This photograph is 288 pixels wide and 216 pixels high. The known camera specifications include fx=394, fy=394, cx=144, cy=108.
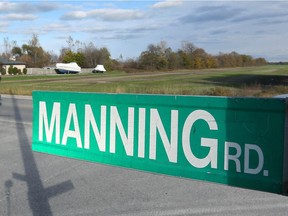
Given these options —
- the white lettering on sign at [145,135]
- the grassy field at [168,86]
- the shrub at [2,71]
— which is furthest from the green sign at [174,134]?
the shrub at [2,71]

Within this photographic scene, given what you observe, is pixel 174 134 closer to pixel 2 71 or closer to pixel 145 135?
pixel 145 135

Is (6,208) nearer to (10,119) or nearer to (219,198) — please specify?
(219,198)

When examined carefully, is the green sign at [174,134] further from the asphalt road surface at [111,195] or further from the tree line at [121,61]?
the tree line at [121,61]

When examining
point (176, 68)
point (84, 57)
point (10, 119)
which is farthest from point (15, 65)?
point (10, 119)

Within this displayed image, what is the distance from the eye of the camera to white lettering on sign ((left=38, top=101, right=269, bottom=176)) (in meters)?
2.20

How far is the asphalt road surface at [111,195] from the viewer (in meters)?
4.67

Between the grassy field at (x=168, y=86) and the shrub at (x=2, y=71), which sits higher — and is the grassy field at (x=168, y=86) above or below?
below

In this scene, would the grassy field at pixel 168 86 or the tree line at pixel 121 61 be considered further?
the tree line at pixel 121 61

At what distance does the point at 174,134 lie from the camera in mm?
2414

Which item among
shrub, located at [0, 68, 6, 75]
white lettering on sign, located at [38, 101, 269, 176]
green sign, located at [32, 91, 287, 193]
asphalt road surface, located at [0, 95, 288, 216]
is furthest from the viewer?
shrub, located at [0, 68, 6, 75]

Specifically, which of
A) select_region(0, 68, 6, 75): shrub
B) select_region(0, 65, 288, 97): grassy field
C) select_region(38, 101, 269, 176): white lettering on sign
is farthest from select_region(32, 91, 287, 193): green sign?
select_region(0, 68, 6, 75): shrub

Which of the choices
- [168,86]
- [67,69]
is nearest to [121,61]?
[67,69]

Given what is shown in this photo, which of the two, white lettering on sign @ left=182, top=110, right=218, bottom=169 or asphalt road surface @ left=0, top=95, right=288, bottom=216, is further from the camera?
asphalt road surface @ left=0, top=95, right=288, bottom=216

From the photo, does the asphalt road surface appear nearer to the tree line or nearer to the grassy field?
the grassy field
